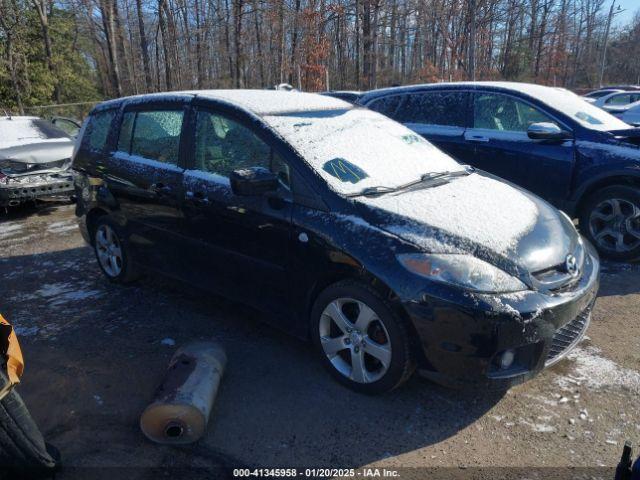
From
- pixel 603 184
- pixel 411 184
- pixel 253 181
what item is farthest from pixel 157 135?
pixel 603 184

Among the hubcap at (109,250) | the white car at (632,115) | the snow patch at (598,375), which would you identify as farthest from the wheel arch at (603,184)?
the white car at (632,115)

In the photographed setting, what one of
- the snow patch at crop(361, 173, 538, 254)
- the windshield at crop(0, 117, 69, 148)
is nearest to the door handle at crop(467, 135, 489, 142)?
the snow patch at crop(361, 173, 538, 254)

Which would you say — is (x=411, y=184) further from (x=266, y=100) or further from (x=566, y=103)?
(x=566, y=103)

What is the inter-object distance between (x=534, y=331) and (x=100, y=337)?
3.12m

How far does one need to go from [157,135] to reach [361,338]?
8.25 feet

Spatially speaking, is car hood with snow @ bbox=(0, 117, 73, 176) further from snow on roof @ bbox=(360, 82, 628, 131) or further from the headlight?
the headlight

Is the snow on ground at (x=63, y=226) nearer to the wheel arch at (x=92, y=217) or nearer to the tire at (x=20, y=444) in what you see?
the wheel arch at (x=92, y=217)

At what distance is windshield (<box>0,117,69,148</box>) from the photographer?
8375 millimetres

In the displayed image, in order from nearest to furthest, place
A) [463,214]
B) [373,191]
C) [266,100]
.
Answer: [463,214] → [373,191] → [266,100]

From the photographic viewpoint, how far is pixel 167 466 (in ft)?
8.37

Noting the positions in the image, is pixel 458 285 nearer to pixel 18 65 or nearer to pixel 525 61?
pixel 18 65

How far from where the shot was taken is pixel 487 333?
8.50ft

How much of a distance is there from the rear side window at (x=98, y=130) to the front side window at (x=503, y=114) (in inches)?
162

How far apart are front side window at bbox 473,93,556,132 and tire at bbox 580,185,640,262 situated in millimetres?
1027
